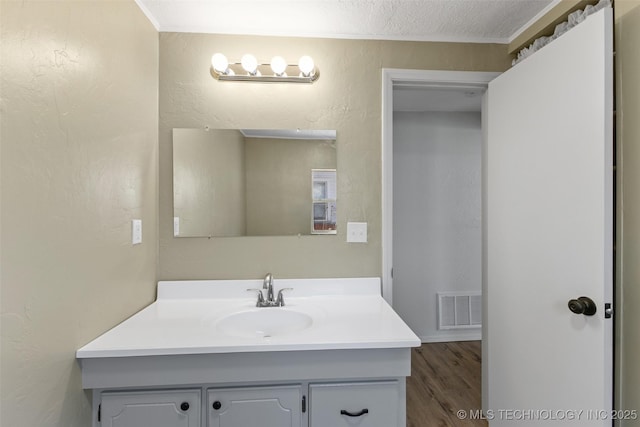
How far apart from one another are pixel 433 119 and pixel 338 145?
64.5 inches

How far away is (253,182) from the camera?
5.33ft

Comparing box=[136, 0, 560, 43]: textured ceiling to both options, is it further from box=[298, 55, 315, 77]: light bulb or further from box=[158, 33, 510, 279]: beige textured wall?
box=[298, 55, 315, 77]: light bulb

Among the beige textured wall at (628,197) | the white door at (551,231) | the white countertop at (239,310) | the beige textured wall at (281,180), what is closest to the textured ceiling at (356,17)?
the white door at (551,231)

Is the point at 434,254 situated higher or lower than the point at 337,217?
lower

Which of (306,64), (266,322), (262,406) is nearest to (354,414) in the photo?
(262,406)

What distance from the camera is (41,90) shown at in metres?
0.88

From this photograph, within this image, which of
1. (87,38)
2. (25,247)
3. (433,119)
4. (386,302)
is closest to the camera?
(25,247)

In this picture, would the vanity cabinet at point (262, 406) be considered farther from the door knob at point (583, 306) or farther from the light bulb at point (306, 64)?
the light bulb at point (306, 64)

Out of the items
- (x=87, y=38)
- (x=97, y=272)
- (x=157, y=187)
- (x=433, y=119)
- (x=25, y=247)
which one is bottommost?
(x=97, y=272)

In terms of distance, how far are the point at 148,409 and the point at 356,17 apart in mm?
1877

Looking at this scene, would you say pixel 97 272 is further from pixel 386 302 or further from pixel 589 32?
pixel 589 32

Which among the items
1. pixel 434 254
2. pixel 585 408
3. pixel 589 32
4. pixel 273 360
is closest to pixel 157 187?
pixel 273 360

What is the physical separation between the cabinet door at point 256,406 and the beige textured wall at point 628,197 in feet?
3.88

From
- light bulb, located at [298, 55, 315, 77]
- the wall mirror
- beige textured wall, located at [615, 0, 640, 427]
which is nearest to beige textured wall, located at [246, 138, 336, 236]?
the wall mirror
